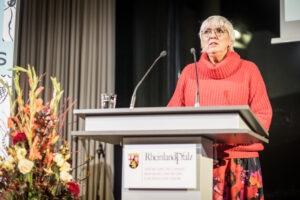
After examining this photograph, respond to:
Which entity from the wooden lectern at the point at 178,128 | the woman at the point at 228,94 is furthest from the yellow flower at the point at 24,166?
the woman at the point at 228,94

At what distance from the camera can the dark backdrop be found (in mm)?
3670

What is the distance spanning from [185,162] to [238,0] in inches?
97.7

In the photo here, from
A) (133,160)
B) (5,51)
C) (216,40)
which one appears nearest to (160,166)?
(133,160)

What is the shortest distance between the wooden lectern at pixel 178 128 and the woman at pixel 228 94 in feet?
2.14

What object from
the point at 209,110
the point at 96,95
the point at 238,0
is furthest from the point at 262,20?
the point at 209,110

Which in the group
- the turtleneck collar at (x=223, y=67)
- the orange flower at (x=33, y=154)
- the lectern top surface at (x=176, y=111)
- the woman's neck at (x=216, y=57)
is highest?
the woman's neck at (x=216, y=57)

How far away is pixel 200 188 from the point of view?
5.95 feet

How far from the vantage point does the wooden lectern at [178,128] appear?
5.90 ft

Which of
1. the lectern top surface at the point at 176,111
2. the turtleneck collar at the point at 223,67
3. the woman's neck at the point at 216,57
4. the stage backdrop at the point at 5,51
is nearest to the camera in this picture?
the lectern top surface at the point at 176,111

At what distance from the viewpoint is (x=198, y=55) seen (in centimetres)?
411

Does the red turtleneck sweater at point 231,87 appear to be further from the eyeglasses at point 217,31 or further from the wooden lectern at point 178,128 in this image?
the wooden lectern at point 178,128

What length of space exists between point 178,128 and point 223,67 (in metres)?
1.04

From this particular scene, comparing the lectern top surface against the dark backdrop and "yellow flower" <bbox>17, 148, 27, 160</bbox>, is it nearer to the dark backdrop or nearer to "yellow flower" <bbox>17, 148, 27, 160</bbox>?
"yellow flower" <bbox>17, 148, 27, 160</bbox>

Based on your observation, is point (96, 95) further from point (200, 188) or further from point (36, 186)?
point (200, 188)
